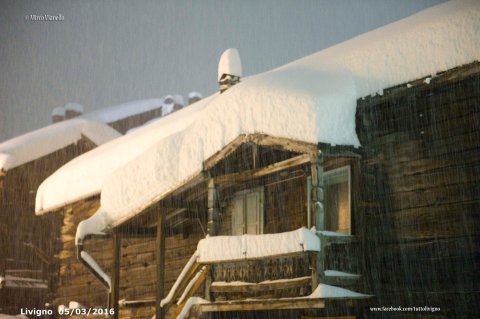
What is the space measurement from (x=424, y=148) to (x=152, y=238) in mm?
7549

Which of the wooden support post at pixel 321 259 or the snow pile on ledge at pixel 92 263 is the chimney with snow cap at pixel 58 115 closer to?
the snow pile on ledge at pixel 92 263

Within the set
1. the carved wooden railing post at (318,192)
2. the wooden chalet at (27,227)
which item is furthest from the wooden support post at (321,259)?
the wooden chalet at (27,227)

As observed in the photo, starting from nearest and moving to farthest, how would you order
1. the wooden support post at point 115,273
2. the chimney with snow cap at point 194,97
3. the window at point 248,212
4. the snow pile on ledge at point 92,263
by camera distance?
the window at point 248,212, the wooden support post at point 115,273, the snow pile on ledge at point 92,263, the chimney with snow cap at point 194,97

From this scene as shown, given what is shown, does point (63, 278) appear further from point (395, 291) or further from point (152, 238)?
point (395, 291)

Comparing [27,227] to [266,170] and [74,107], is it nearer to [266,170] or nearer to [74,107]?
[74,107]

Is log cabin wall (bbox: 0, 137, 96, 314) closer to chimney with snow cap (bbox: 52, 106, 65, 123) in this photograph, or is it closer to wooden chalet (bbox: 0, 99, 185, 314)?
wooden chalet (bbox: 0, 99, 185, 314)

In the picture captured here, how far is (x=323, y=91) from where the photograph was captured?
909 cm

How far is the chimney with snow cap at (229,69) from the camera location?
1493 centimetres

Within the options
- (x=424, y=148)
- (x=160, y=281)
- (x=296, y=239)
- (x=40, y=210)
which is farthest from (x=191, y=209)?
(x=40, y=210)

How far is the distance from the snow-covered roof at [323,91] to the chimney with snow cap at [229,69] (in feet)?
13.5

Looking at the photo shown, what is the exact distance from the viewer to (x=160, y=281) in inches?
457

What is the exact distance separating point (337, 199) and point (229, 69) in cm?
572

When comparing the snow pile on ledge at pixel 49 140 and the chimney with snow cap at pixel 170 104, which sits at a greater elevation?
the chimney with snow cap at pixel 170 104

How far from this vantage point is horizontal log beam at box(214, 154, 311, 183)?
30.9 feet
